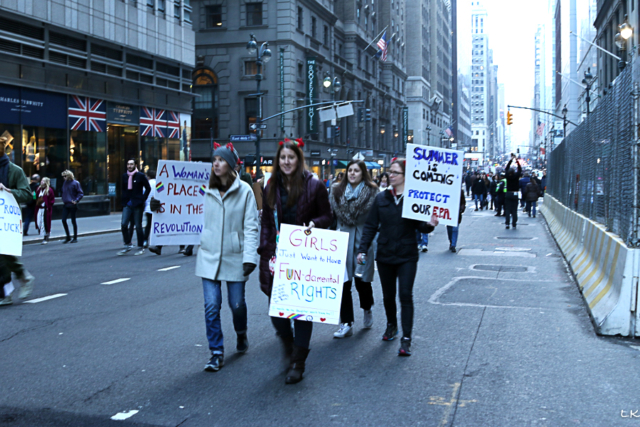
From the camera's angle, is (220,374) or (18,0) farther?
(18,0)

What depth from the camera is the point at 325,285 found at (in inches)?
231

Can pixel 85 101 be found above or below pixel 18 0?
below

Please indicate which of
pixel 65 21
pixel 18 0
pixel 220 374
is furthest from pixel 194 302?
pixel 65 21

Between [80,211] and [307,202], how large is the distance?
2515 centimetres

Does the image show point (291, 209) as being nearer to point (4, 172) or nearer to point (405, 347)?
point (405, 347)

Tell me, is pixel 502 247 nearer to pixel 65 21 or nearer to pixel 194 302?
pixel 194 302

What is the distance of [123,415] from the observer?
15.9 ft

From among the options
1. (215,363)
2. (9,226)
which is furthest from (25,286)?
(215,363)

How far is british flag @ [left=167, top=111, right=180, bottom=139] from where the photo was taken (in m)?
35.9

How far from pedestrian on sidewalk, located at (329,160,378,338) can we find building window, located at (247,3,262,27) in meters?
44.6

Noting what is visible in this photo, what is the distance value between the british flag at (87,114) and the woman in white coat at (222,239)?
24223mm

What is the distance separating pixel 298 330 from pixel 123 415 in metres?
1.56

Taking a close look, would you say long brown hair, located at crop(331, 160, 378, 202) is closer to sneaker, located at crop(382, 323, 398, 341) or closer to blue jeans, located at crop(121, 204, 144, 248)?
sneaker, located at crop(382, 323, 398, 341)

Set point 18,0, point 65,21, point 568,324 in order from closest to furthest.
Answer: point 568,324 → point 18,0 → point 65,21
